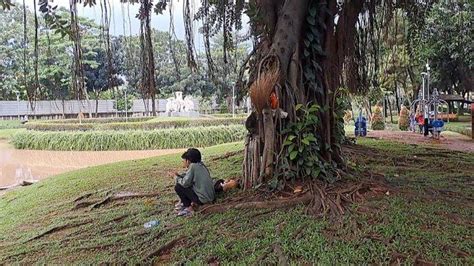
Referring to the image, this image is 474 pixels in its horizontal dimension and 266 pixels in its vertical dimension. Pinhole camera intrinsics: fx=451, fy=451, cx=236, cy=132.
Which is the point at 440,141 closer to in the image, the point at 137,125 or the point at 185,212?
the point at 185,212

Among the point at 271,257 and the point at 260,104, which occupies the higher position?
the point at 260,104

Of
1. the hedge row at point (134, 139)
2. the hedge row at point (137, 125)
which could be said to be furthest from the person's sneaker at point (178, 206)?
the hedge row at point (137, 125)

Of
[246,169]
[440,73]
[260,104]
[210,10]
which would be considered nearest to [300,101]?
[260,104]

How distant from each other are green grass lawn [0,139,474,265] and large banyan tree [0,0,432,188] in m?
0.52

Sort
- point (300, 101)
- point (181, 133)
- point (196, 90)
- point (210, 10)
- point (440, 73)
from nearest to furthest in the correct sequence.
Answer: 1. point (300, 101)
2. point (210, 10)
3. point (181, 133)
4. point (440, 73)
5. point (196, 90)

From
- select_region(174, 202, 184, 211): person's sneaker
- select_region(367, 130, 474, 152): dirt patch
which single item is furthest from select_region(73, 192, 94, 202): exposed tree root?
select_region(367, 130, 474, 152): dirt patch

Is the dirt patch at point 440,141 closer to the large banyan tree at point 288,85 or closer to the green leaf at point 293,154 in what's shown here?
the large banyan tree at point 288,85

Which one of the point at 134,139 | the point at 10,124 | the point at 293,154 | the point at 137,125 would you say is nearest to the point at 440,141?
the point at 293,154

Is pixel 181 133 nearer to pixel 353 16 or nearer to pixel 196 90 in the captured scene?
pixel 353 16

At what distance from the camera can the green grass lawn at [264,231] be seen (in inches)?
111

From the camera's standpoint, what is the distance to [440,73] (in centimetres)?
1848

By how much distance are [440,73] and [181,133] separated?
36.7ft

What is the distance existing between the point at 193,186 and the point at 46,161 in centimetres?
958

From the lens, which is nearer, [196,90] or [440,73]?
[440,73]
